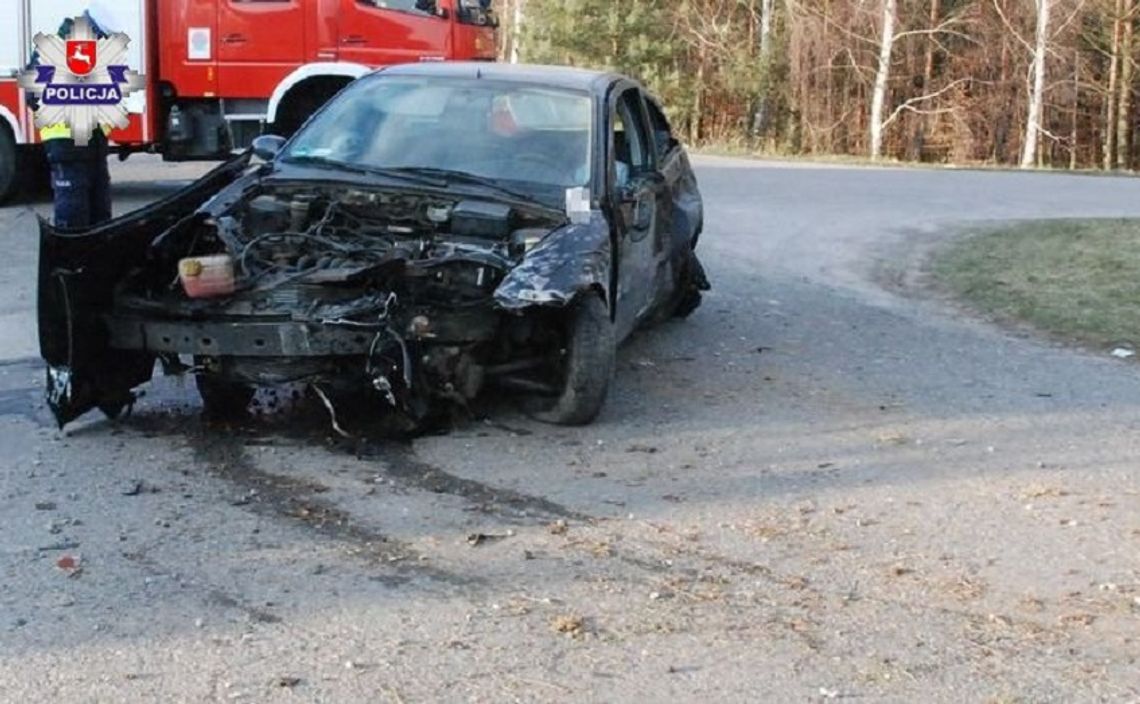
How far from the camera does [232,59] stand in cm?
1538

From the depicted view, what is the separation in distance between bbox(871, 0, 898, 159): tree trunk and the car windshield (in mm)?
33259

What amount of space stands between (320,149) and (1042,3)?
3406 centimetres

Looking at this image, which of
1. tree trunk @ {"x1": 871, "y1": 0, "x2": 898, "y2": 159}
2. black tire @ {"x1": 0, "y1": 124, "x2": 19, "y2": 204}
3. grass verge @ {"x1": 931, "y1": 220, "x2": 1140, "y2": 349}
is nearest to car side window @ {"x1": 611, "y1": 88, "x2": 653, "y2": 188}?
grass verge @ {"x1": 931, "y1": 220, "x2": 1140, "y2": 349}

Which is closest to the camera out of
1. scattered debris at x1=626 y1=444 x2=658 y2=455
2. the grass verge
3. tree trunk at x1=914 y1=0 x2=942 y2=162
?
scattered debris at x1=626 y1=444 x2=658 y2=455

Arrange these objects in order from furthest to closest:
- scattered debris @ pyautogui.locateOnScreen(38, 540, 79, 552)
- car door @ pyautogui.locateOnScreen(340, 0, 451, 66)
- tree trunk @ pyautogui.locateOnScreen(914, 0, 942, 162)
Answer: tree trunk @ pyautogui.locateOnScreen(914, 0, 942, 162), car door @ pyautogui.locateOnScreen(340, 0, 451, 66), scattered debris @ pyautogui.locateOnScreen(38, 540, 79, 552)

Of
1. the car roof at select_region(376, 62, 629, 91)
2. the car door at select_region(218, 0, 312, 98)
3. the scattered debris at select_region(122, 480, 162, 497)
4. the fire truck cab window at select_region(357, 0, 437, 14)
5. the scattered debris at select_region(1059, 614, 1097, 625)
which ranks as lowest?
the scattered debris at select_region(1059, 614, 1097, 625)

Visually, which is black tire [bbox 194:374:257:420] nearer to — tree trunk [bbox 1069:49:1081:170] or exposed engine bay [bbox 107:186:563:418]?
exposed engine bay [bbox 107:186:563:418]

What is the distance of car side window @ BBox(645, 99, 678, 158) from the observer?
9.16 m

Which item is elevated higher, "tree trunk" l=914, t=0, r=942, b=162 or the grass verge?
"tree trunk" l=914, t=0, r=942, b=162

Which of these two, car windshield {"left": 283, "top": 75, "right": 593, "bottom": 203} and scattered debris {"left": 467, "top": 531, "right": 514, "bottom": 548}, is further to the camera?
car windshield {"left": 283, "top": 75, "right": 593, "bottom": 203}

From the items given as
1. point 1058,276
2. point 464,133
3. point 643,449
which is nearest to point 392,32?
point 1058,276

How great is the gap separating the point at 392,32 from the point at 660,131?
6.75 m

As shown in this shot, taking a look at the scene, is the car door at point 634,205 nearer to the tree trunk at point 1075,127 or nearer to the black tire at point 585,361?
the black tire at point 585,361

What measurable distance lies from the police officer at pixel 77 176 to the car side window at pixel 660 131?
4.00 m
